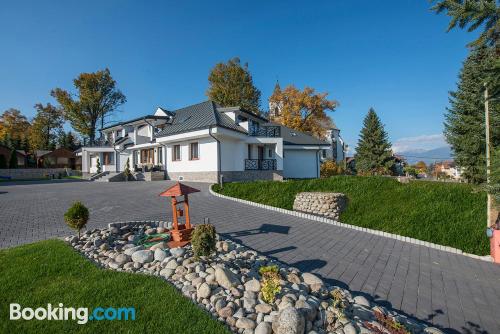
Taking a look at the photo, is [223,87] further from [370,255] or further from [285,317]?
[285,317]

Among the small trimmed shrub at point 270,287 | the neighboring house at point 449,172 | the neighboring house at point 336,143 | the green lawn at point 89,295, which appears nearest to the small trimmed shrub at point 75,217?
the green lawn at point 89,295

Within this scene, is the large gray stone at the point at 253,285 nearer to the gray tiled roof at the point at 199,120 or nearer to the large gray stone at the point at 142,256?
the large gray stone at the point at 142,256

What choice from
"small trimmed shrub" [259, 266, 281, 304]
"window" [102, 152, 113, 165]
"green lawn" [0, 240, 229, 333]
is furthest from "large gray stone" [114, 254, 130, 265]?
"window" [102, 152, 113, 165]

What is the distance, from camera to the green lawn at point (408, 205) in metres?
8.27

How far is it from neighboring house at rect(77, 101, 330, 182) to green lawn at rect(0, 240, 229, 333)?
44.7ft

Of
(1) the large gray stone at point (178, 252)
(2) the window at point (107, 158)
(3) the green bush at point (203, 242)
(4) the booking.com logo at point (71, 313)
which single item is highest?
(2) the window at point (107, 158)

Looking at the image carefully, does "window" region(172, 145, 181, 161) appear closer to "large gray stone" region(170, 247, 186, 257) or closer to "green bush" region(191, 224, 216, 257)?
"large gray stone" region(170, 247, 186, 257)

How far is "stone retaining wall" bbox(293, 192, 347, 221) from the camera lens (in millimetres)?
10141

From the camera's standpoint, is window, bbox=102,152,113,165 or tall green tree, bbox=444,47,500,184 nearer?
tall green tree, bbox=444,47,500,184

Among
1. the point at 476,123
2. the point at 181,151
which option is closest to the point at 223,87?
the point at 181,151

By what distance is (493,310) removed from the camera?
4.00 metres

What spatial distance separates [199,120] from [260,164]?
20.6 ft

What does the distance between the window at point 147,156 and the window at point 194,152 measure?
6219mm

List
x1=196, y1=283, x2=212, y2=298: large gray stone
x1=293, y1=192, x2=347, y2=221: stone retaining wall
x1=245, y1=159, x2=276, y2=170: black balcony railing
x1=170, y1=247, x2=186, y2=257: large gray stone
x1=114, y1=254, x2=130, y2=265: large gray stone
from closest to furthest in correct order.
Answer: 1. x1=196, y1=283, x2=212, y2=298: large gray stone
2. x1=114, y1=254, x2=130, y2=265: large gray stone
3. x1=170, y1=247, x2=186, y2=257: large gray stone
4. x1=293, y1=192, x2=347, y2=221: stone retaining wall
5. x1=245, y1=159, x2=276, y2=170: black balcony railing
